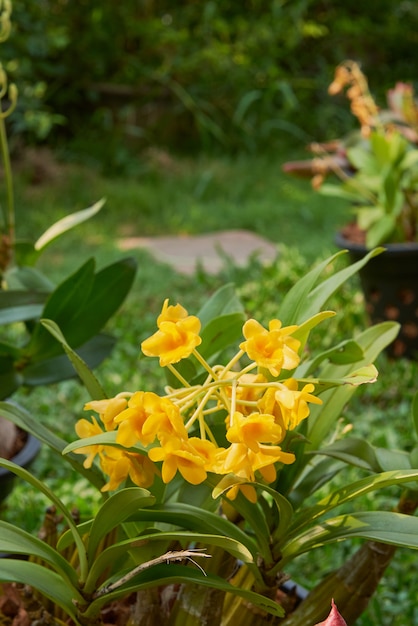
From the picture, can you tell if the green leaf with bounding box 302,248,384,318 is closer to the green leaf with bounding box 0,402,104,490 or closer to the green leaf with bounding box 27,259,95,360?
the green leaf with bounding box 0,402,104,490

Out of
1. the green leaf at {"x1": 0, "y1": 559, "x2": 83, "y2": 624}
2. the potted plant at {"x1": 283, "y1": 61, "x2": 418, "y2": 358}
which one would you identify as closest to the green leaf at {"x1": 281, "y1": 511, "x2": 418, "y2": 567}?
the green leaf at {"x1": 0, "y1": 559, "x2": 83, "y2": 624}

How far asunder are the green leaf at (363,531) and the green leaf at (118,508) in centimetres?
18

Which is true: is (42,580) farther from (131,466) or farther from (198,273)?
(198,273)

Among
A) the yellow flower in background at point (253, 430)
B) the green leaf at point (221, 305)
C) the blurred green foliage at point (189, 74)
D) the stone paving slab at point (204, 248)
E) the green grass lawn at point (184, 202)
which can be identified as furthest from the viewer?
the blurred green foliage at point (189, 74)

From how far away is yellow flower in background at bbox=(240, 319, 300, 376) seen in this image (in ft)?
2.46

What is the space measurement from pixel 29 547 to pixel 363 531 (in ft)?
1.00

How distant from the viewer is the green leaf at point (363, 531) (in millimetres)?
803

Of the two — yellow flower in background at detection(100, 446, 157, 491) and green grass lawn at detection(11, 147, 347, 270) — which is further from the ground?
yellow flower in background at detection(100, 446, 157, 491)

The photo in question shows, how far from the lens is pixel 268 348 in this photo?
759 millimetres

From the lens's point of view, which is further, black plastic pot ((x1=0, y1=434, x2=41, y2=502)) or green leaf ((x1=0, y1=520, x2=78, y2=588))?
black plastic pot ((x1=0, y1=434, x2=41, y2=502))

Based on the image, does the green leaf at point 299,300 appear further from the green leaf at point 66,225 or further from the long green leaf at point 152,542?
the green leaf at point 66,225

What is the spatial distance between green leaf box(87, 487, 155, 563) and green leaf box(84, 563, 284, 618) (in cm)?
5

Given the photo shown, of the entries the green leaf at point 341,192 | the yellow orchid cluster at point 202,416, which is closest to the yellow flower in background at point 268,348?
the yellow orchid cluster at point 202,416

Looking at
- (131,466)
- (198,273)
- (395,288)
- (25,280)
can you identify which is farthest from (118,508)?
(198,273)
